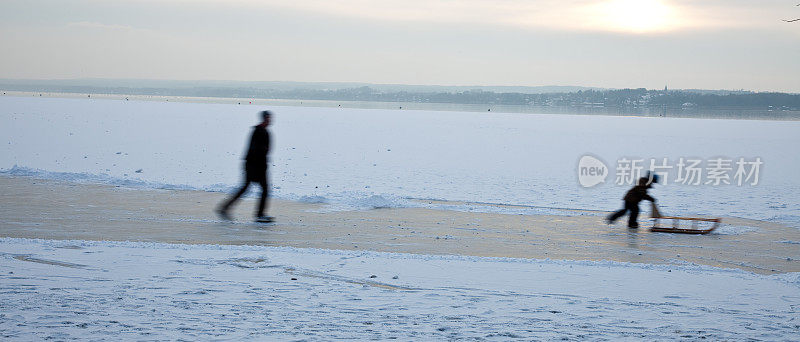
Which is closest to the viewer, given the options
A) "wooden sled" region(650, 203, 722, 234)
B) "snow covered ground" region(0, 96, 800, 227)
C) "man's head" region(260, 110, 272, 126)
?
"wooden sled" region(650, 203, 722, 234)

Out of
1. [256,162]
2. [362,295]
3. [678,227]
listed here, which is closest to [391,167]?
[256,162]

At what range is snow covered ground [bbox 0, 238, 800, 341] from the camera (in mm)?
5406

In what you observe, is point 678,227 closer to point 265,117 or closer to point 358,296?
point 265,117

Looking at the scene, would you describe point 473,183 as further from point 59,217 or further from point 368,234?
point 59,217

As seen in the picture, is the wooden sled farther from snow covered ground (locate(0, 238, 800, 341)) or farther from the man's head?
the man's head

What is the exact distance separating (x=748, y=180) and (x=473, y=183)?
795 centimetres

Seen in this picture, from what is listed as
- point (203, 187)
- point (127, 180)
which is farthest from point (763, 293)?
point (127, 180)

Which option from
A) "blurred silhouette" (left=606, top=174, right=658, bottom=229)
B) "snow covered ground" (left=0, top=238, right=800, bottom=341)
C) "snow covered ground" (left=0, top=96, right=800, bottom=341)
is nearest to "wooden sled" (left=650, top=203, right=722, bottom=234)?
"blurred silhouette" (left=606, top=174, right=658, bottom=229)

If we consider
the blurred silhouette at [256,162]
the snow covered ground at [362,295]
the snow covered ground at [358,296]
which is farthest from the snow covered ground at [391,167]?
the snow covered ground at [358,296]

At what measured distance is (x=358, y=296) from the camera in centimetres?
634

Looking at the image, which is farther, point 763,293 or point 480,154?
point 480,154

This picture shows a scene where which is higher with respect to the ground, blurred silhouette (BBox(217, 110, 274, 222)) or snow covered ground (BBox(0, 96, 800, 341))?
blurred silhouette (BBox(217, 110, 274, 222))

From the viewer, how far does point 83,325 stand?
17.2 feet

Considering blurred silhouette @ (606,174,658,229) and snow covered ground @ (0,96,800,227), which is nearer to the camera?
blurred silhouette @ (606,174,658,229)
